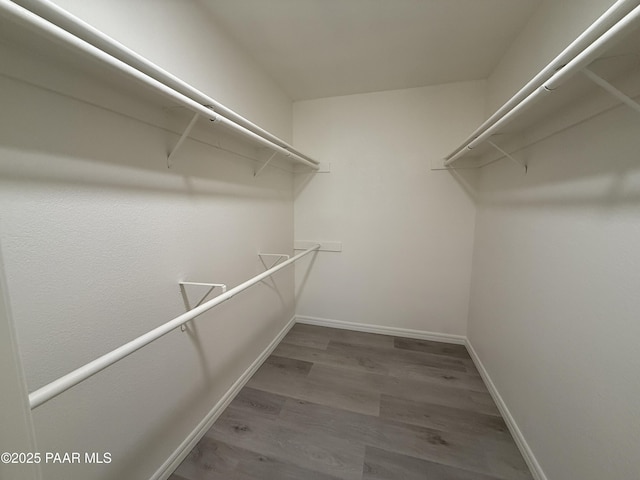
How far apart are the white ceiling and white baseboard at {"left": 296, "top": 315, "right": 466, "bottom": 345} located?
7.27 feet

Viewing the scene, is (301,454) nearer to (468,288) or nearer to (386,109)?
(468,288)

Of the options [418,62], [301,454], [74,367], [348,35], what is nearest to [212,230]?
[74,367]

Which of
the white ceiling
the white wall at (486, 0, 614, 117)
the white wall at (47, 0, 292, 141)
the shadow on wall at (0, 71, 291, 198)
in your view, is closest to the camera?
the shadow on wall at (0, 71, 291, 198)

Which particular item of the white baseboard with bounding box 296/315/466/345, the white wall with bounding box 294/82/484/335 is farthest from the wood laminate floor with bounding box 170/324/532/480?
the white wall with bounding box 294/82/484/335

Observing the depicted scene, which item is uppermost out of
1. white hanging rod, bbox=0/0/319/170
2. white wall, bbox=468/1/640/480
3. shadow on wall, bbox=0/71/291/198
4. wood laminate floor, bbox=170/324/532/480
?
white hanging rod, bbox=0/0/319/170

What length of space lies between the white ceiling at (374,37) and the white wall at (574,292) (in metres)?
0.25

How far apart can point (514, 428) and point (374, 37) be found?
7.90 feet

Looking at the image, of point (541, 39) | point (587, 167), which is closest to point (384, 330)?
point (587, 167)

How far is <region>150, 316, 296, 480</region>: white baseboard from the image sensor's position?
3.60 feet

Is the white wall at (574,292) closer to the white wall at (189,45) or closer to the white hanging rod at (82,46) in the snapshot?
the white hanging rod at (82,46)

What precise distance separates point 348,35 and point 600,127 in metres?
1.35

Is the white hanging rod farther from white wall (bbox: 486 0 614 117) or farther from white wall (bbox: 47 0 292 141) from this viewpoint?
white wall (bbox: 486 0 614 117)

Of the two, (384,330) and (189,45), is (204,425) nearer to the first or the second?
(384,330)

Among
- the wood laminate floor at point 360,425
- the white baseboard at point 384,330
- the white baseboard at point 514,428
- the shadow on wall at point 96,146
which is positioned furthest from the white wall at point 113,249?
the white baseboard at point 514,428
